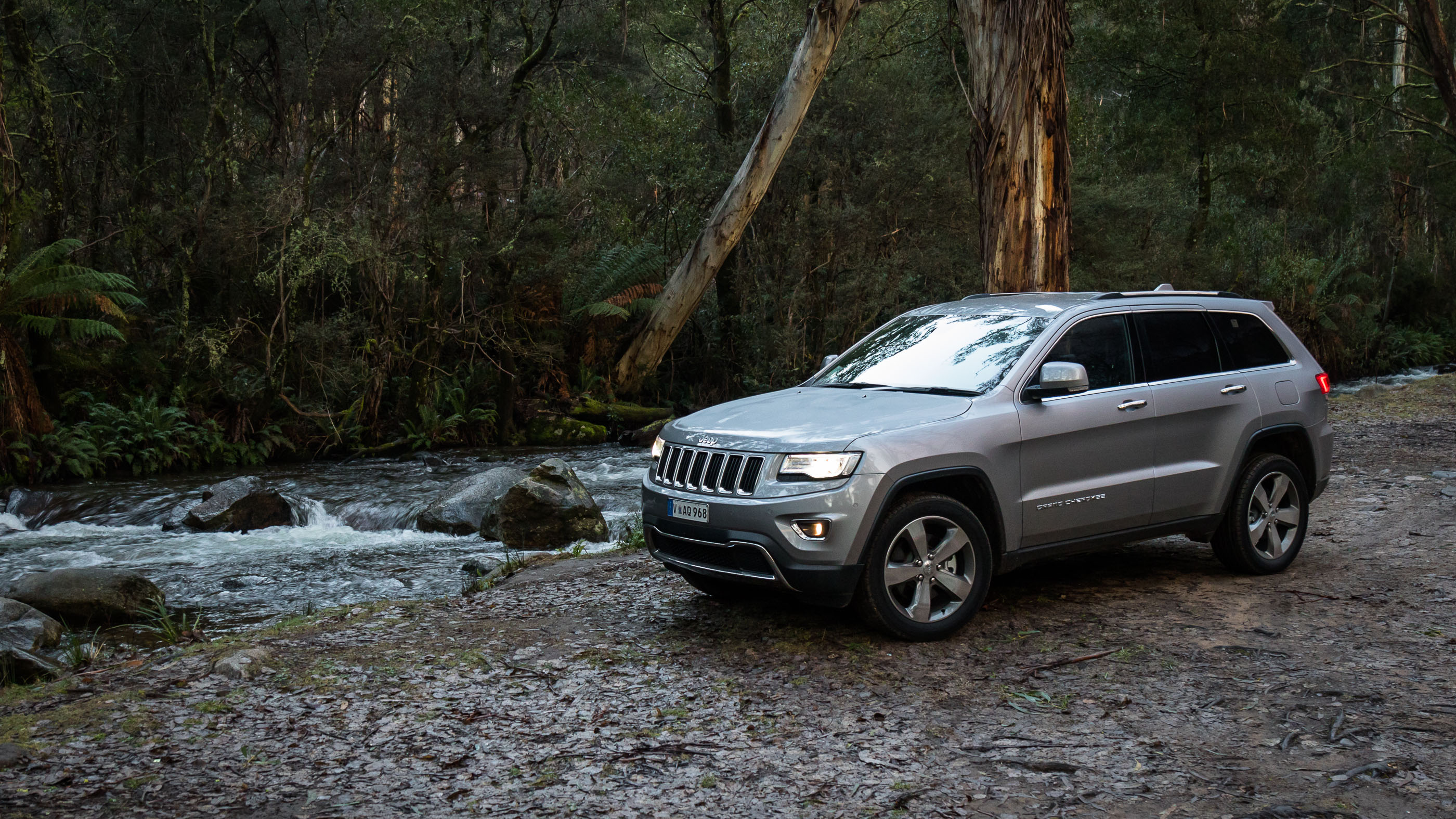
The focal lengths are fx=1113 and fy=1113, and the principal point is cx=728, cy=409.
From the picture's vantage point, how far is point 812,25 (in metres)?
18.3

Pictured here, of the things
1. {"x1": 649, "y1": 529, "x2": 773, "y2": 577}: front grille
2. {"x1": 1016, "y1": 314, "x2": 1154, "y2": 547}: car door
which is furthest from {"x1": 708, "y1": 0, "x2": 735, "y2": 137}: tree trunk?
{"x1": 649, "y1": 529, "x2": 773, "y2": 577}: front grille

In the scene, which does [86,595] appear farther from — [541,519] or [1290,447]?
[1290,447]

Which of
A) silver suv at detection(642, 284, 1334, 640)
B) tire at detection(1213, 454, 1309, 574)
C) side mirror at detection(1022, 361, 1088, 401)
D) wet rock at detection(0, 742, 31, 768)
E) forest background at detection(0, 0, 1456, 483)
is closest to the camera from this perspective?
wet rock at detection(0, 742, 31, 768)

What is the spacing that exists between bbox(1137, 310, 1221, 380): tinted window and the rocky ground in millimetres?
1403

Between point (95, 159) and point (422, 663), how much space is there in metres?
18.3

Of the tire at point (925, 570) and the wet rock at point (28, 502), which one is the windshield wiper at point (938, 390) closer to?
the tire at point (925, 570)

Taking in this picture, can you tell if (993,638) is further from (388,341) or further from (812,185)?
(812,185)

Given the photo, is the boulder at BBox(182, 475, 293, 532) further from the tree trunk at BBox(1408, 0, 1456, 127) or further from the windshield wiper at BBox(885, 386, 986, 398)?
the tree trunk at BBox(1408, 0, 1456, 127)

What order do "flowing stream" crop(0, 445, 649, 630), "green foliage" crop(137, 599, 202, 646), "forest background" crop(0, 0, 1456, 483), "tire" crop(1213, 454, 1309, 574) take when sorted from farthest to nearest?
"forest background" crop(0, 0, 1456, 483)
"flowing stream" crop(0, 445, 649, 630)
"green foliage" crop(137, 599, 202, 646)
"tire" crop(1213, 454, 1309, 574)

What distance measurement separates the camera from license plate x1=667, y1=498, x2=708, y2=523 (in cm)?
588

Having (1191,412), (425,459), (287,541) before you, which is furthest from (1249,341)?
(425,459)

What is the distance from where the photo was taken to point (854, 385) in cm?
689

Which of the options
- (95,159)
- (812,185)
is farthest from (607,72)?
(95,159)

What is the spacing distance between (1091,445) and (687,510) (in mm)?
2384
